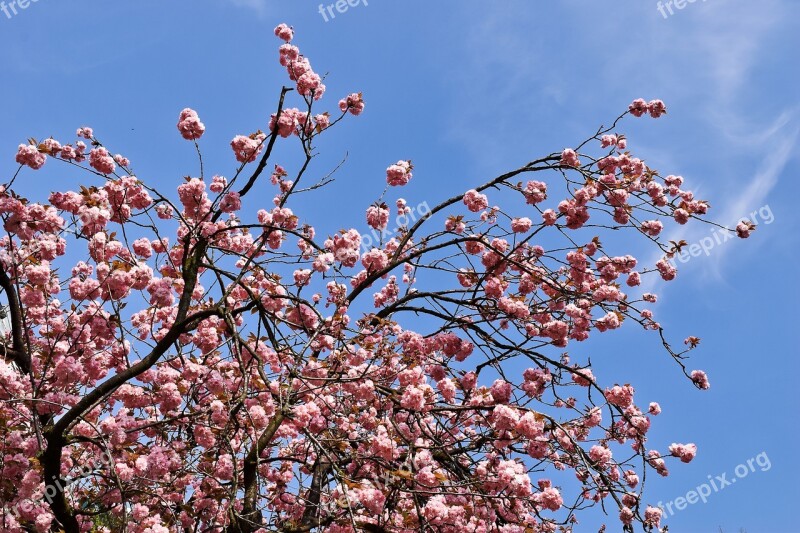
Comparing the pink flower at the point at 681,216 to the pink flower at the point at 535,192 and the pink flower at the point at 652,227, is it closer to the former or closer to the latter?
the pink flower at the point at 652,227

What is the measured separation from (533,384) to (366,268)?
7.45 feet

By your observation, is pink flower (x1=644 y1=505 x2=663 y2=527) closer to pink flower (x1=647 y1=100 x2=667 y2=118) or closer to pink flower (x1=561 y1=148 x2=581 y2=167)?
pink flower (x1=561 y1=148 x2=581 y2=167)

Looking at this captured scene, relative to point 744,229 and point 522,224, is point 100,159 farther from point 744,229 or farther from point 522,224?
point 744,229

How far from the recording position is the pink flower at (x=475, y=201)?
7445 millimetres

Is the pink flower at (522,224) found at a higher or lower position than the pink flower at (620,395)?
higher

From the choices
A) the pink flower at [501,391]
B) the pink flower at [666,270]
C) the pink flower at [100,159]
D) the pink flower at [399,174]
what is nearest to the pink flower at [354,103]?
the pink flower at [399,174]

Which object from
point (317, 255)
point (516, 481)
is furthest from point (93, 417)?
point (516, 481)

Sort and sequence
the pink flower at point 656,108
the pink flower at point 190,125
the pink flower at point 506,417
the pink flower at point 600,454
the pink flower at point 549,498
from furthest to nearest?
1. the pink flower at point 656,108
2. the pink flower at point 600,454
3. the pink flower at point 190,125
4. the pink flower at point 549,498
5. the pink flower at point 506,417

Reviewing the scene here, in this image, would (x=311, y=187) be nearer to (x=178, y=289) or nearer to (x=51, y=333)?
(x=178, y=289)

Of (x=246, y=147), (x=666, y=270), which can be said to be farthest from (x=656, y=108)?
(x=246, y=147)

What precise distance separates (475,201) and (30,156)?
4.59 m

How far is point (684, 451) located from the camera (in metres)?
6.99

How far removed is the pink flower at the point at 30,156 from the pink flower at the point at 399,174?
348cm

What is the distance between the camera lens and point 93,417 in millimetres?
6031
